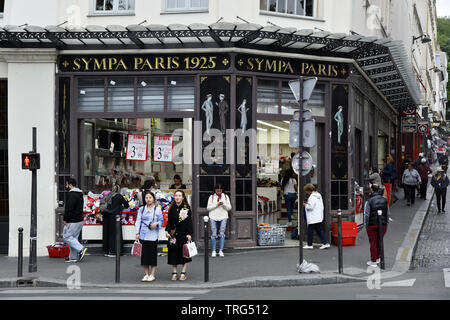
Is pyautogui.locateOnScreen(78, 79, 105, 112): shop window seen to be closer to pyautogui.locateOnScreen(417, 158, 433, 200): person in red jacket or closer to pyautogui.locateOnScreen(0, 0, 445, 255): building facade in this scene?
pyautogui.locateOnScreen(0, 0, 445, 255): building facade

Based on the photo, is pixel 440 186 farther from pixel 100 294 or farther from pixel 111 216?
pixel 100 294

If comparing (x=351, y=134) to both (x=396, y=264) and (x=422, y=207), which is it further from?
(x=422, y=207)

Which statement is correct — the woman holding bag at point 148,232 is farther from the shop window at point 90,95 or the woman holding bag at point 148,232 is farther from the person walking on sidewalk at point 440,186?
the person walking on sidewalk at point 440,186

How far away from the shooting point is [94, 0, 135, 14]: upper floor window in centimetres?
1530

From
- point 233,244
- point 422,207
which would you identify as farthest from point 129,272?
point 422,207

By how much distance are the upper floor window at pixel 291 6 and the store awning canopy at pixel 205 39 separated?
2.83 ft

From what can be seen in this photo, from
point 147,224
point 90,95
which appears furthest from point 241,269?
point 90,95

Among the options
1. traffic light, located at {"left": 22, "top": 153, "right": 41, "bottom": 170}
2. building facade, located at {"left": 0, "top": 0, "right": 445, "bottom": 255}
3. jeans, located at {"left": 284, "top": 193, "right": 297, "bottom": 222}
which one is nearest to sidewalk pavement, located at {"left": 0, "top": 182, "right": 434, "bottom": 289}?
building facade, located at {"left": 0, "top": 0, "right": 445, "bottom": 255}

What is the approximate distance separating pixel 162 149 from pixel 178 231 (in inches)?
173

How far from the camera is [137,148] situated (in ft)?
50.9

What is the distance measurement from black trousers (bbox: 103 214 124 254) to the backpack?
135mm

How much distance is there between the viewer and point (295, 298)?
9.49m

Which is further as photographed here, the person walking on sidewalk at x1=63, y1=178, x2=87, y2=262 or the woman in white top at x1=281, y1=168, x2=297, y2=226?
the woman in white top at x1=281, y1=168, x2=297, y2=226
